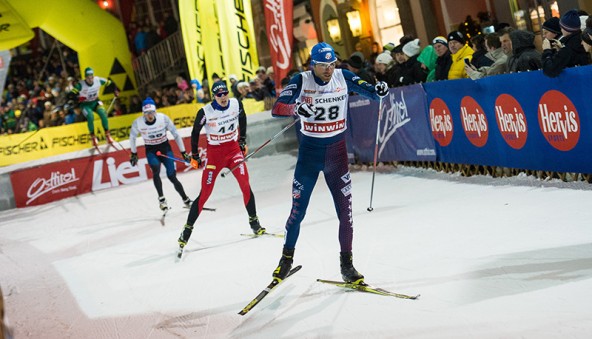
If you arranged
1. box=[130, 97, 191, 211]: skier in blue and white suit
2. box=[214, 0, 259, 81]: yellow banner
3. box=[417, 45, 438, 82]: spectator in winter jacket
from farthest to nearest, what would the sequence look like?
box=[214, 0, 259, 81]: yellow banner, box=[130, 97, 191, 211]: skier in blue and white suit, box=[417, 45, 438, 82]: spectator in winter jacket

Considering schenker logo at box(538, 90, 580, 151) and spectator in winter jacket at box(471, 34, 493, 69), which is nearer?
schenker logo at box(538, 90, 580, 151)

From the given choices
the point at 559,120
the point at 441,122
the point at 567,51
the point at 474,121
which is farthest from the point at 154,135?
the point at 567,51

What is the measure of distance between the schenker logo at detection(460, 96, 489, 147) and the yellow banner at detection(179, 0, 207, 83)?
11580 mm

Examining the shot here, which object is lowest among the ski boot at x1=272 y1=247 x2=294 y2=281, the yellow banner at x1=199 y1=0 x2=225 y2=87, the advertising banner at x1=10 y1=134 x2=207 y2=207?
the ski boot at x1=272 y1=247 x2=294 y2=281

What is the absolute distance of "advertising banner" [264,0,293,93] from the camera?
18.7m

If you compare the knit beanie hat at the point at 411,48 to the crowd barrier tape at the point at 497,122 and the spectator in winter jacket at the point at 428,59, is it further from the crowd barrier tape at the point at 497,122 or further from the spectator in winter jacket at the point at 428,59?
the crowd barrier tape at the point at 497,122

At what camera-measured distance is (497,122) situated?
38.5ft

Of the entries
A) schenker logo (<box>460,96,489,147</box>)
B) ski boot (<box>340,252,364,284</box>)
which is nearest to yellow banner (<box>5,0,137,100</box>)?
schenker logo (<box>460,96,489,147</box>)

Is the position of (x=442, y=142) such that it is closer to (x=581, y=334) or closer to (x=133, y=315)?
(x=133, y=315)

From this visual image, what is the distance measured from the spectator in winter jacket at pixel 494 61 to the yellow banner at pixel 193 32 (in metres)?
12.2

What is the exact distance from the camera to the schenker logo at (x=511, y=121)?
11.1 meters

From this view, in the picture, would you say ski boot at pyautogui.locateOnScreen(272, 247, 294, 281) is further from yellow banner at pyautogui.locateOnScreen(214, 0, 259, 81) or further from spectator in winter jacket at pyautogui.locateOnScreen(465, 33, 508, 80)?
yellow banner at pyautogui.locateOnScreen(214, 0, 259, 81)

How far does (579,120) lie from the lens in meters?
9.82

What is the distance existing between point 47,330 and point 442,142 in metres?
7.49
